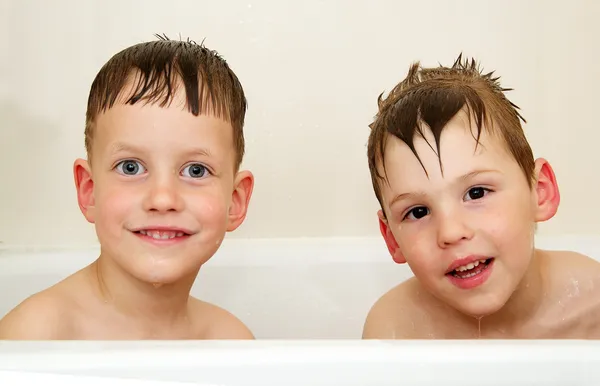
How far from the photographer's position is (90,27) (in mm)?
1698

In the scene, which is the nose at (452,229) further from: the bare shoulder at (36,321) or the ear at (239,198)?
the bare shoulder at (36,321)

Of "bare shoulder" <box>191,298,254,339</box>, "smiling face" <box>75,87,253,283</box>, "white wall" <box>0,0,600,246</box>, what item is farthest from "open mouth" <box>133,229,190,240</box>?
"white wall" <box>0,0,600,246</box>

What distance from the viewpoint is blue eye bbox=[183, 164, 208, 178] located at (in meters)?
1.05

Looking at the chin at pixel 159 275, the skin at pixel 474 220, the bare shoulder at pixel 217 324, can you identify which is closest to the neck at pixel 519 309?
the skin at pixel 474 220

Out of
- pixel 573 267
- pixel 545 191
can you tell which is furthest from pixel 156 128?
pixel 573 267

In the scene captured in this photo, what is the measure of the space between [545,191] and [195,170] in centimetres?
53

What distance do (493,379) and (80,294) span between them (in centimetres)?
64

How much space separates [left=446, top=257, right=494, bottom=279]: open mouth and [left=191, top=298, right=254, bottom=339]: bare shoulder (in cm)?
37

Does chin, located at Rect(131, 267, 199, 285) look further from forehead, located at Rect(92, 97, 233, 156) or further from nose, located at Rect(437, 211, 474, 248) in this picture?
nose, located at Rect(437, 211, 474, 248)

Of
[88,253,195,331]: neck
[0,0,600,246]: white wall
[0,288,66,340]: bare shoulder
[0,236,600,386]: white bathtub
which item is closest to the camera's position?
[0,236,600,386]: white bathtub

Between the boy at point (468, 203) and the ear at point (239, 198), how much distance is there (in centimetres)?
20

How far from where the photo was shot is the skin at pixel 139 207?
1.02 m

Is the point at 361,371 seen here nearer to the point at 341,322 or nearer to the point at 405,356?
the point at 405,356

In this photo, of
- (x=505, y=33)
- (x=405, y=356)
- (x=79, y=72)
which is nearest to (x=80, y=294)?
(x=405, y=356)
